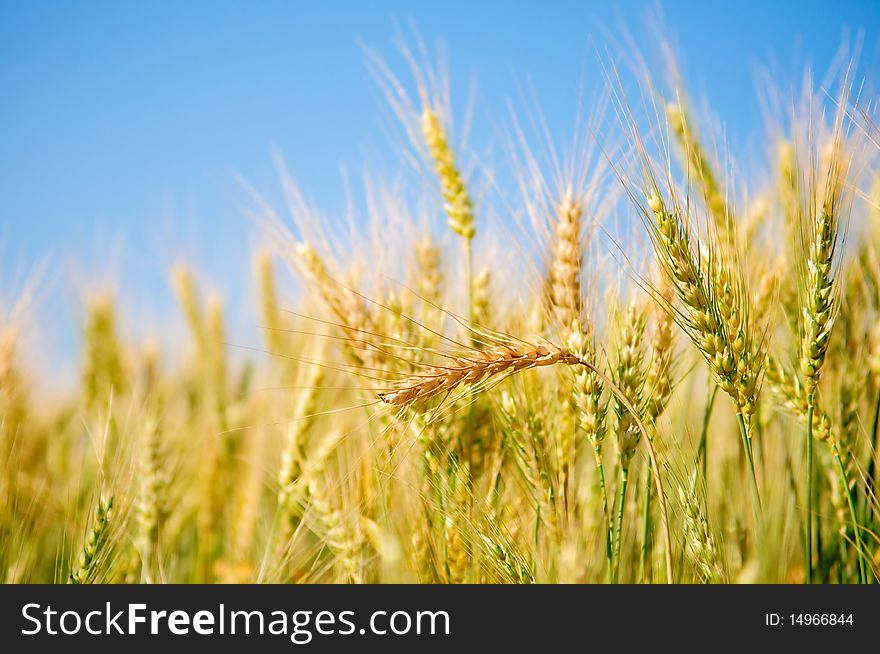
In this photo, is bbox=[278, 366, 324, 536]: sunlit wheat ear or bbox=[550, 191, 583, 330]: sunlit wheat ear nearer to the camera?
bbox=[550, 191, 583, 330]: sunlit wheat ear

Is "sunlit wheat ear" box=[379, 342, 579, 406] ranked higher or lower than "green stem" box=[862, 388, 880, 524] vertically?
higher

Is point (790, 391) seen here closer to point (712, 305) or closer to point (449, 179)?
point (712, 305)

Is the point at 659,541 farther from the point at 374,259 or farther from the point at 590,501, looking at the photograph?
the point at 374,259

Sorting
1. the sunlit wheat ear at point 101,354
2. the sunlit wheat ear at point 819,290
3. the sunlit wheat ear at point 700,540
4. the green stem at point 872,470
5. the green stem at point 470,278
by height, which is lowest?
the sunlit wheat ear at point 700,540

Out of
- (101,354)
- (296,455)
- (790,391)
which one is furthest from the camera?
(101,354)

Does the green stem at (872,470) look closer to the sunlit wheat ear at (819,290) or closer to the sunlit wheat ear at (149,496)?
the sunlit wheat ear at (819,290)

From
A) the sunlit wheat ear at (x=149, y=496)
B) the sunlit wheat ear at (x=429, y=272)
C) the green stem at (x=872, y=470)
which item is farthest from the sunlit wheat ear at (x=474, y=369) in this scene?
the sunlit wheat ear at (x=149, y=496)

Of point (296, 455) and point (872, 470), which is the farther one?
point (296, 455)

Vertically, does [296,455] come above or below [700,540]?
above

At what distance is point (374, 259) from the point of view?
1.54 meters

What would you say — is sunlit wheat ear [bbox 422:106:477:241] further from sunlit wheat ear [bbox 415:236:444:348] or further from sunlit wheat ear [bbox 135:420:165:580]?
sunlit wheat ear [bbox 135:420:165:580]

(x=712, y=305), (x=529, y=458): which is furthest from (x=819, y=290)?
(x=529, y=458)

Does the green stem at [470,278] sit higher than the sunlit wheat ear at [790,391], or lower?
higher

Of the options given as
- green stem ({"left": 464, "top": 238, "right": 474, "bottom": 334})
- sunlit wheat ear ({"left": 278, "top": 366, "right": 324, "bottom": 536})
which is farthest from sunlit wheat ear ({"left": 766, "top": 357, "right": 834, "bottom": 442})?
sunlit wheat ear ({"left": 278, "top": 366, "right": 324, "bottom": 536})
